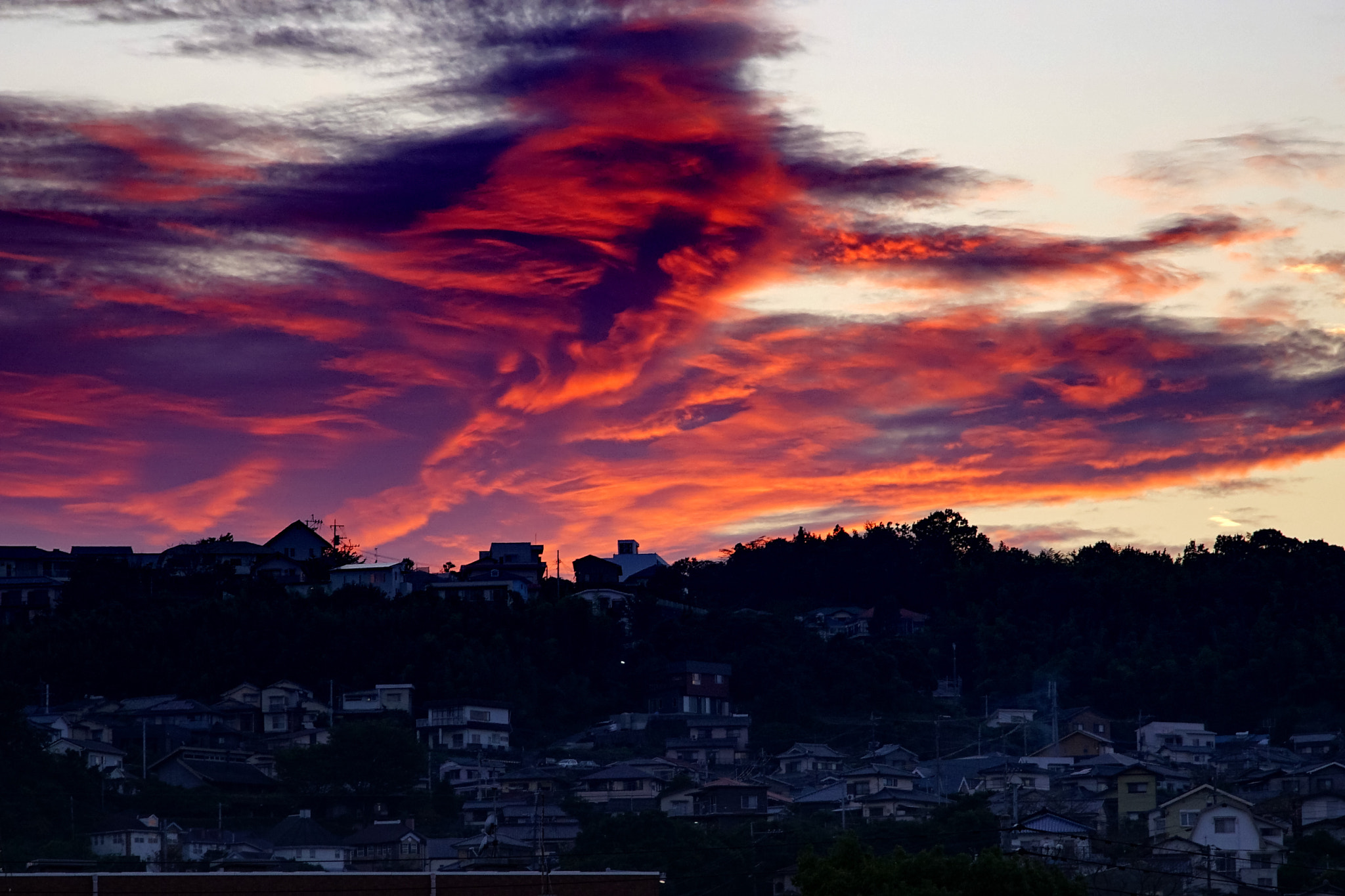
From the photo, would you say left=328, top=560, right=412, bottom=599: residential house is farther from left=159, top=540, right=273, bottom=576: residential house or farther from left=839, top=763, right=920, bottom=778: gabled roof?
left=839, top=763, right=920, bottom=778: gabled roof

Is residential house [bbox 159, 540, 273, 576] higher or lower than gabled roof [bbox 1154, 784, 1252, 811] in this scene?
higher

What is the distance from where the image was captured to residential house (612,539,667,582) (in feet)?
431

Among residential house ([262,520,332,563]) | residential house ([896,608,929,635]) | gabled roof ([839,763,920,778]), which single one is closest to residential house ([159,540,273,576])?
residential house ([262,520,332,563])

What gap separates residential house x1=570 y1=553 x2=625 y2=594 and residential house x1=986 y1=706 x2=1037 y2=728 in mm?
36709

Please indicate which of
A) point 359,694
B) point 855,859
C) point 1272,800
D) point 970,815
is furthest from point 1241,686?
point 855,859

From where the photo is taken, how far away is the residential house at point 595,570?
127062mm

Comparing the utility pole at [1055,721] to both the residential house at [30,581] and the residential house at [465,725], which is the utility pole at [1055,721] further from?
the residential house at [30,581]

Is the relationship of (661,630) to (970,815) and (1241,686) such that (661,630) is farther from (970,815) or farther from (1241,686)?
(970,815)

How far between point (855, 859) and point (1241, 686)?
71.7 metres

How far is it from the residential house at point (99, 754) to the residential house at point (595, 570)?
49.2 metres

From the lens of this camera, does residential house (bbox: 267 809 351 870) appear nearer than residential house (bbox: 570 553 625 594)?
Yes

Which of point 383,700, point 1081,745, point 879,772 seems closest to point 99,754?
point 383,700

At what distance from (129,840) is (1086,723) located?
173 feet

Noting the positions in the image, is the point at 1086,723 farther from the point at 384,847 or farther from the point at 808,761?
the point at 384,847
